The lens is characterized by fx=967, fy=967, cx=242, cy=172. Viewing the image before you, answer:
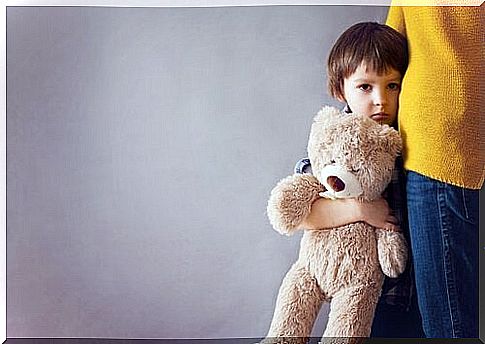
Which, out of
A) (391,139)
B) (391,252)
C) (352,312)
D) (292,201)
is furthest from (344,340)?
(391,139)

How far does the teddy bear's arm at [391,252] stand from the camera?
222cm

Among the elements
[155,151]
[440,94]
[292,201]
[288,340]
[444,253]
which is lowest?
[288,340]

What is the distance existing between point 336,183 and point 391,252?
0.20 m

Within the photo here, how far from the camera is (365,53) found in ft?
7.34

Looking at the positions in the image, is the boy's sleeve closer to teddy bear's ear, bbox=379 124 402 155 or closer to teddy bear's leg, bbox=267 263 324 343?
teddy bear's ear, bbox=379 124 402 155

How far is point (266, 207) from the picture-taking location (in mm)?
2258

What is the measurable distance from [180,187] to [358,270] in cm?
46

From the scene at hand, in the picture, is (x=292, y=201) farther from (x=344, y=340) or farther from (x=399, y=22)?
(x=399, y=22)

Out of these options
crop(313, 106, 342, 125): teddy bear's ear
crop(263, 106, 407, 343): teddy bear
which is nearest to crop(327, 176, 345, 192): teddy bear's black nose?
crop(263, 106, 407, 343): teddy bear

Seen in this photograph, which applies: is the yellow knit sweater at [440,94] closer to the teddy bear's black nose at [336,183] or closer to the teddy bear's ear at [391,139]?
the teddy bear's ear at [391,139]

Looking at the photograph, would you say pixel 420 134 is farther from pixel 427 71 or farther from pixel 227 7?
pixel 227 7

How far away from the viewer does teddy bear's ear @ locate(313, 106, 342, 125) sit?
224cm

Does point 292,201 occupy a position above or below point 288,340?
above

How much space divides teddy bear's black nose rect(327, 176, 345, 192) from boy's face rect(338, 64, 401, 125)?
6.6 inches
